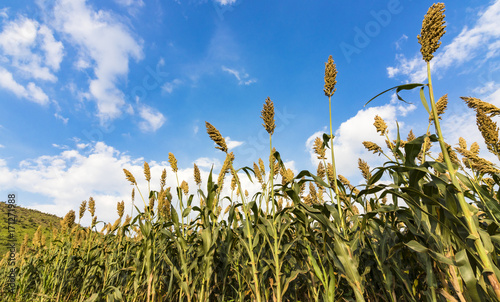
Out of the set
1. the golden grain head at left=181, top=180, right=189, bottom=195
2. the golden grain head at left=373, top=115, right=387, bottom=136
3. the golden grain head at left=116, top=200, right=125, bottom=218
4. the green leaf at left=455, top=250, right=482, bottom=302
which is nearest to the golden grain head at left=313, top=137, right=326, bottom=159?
the golden grain head at left=373, top=115, right=387, bottom=136

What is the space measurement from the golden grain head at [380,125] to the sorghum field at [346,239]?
0.01 metres

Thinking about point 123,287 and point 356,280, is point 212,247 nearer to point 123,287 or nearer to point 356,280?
point 356,280

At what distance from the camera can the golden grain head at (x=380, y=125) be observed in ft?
8.30

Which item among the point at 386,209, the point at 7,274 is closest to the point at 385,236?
the point at 386,209

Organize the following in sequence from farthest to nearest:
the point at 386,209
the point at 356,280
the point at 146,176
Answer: the point at 146,176
the point at 386,209
the point at 356,280

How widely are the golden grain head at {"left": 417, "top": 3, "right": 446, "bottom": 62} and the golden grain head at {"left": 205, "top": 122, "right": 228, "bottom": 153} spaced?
5.67 feet

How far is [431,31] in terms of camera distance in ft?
4.58

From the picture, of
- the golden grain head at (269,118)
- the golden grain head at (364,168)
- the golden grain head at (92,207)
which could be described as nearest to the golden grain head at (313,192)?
the golden grain head at (364,168)

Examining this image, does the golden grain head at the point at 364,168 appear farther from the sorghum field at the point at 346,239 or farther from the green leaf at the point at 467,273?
the green leaf at the point at 467,273

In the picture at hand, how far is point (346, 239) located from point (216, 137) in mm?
1481

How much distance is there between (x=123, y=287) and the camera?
11.4ft

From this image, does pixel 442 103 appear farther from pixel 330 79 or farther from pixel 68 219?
pixel 68 219

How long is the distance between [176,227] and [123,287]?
1.86 meters

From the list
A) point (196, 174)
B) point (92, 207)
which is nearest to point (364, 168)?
point (196, 174)
